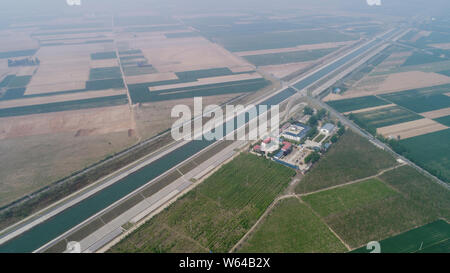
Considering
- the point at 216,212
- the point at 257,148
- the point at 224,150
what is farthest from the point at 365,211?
the point at 224,150

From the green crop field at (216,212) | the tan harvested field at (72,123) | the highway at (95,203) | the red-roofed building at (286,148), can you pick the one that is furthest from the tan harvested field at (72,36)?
the green crop field at (216,212)

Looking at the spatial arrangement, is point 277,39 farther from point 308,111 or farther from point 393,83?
point 308,111

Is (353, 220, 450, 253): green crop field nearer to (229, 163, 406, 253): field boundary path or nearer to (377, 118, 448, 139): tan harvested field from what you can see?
(229, 163, 406, 253): field boundary path

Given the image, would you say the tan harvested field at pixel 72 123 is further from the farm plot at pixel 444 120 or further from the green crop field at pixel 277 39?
the green crop field at pixel 277 39

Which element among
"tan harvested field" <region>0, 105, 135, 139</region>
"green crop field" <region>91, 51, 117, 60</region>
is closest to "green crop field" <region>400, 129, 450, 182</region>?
"tan harvested field" <region>0, 105, 135, 139</region>

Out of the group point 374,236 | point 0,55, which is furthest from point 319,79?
point 0,55

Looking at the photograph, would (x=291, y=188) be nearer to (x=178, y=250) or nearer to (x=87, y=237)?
(x=178, y=250)
